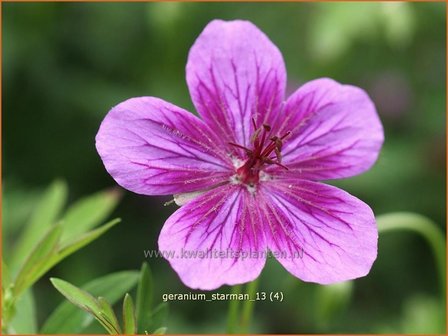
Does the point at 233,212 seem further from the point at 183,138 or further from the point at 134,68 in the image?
the point at 134,68

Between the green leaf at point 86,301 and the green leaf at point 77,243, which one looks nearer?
the green leaf at point 86,301

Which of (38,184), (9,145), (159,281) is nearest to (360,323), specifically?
(159,281)

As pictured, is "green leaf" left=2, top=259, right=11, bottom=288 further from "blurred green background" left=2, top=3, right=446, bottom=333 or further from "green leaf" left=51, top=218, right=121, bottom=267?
"blurred green background" left=2, top=3, right=446, bottom=333

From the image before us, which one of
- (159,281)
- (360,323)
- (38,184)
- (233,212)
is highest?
(233,212)

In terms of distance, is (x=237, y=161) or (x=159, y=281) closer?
(x=237, y=161)

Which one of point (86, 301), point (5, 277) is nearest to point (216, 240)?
point (86, 301)

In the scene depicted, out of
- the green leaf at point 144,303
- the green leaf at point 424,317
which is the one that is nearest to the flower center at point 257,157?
the green leaf at point 144,303

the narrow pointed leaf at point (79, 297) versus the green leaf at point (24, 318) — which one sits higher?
the narrow pointed leaf at point (79, 297)

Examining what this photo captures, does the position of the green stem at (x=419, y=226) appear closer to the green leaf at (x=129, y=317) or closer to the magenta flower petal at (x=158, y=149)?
the magenta flower petal at (x=158, y=149)
